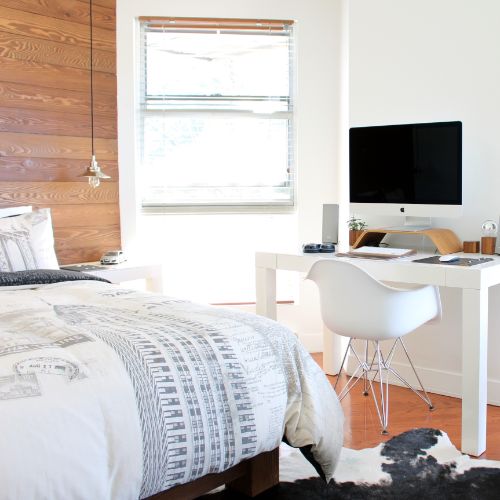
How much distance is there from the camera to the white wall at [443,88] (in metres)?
3.54

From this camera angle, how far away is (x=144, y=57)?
4.50 m

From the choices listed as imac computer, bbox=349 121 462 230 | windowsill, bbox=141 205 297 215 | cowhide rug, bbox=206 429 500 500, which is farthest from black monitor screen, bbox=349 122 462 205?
cowhide rug, bbox=206 429 500 500

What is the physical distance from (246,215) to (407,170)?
1.34m

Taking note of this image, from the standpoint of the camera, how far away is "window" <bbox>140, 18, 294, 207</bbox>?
4523 millimetres

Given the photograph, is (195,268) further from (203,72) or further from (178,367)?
(178,367)

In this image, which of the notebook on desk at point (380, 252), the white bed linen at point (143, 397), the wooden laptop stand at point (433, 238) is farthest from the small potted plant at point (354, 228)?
the white bed linen at point (143, 397)

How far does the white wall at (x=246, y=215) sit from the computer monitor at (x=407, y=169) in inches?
30.4

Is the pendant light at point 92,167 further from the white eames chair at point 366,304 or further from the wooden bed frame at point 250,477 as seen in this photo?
the wooden bed frame at point 250,477

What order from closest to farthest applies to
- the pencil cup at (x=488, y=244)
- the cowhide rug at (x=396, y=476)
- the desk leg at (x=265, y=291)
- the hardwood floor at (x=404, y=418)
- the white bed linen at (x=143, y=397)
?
the white bed linen at (x=143, y=397) → the cowhide rug at (x=396, y=476) → the hardwood floor at (x=404, y=418) → the pencil cup at (x=488, y=244) → the desk leg at (x=265, y=291)

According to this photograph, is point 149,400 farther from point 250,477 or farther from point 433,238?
point 433,238

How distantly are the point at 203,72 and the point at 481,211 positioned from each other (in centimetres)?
201

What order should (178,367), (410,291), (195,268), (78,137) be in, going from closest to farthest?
(178,367) < (410,291) < (78,137) < (195,268)

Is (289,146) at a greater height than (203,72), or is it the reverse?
(203,72)

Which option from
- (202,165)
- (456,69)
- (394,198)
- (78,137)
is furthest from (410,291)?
(78,137)
